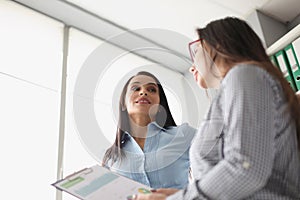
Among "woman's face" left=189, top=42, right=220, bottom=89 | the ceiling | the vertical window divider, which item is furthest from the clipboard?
the ceiling

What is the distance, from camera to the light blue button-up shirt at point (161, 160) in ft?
3.66

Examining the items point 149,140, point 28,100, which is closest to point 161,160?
point 149,140

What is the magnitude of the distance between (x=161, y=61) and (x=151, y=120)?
1.07 ft

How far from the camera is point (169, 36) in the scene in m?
1.32

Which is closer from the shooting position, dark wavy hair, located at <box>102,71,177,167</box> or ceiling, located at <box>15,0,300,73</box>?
dark wavy hair, located at <box>102,71,177,167</box>

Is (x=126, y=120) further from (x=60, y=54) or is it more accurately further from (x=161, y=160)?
(x=60, y=54)

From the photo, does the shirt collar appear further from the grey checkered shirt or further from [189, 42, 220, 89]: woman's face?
the grey checkered shirt

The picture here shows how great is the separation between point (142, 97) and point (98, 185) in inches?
18.5

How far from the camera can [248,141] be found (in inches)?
24.5

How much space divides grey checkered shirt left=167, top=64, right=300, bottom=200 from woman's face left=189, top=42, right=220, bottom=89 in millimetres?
127

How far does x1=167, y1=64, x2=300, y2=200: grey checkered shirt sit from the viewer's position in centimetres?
61

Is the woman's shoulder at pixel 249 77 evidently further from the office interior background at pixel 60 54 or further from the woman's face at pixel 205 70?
the office interior background at pixel 60 54

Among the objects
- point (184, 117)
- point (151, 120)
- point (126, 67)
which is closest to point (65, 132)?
point (126, 67)

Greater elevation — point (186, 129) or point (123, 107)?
point (123, 107)
